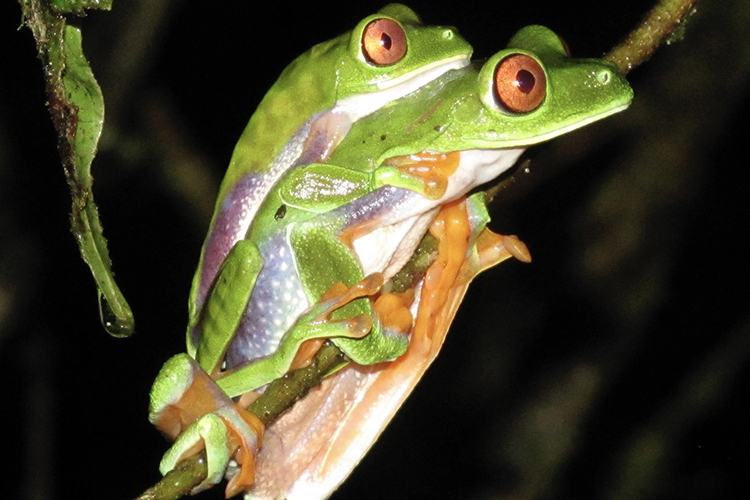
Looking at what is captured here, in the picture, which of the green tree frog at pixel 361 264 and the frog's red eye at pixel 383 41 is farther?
the frog's red eye at pixel 383 41

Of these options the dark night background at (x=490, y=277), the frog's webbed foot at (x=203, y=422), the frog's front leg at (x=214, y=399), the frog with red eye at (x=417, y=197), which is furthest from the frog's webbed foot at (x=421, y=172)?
the frog's webbed foot at (x=203, y=422)

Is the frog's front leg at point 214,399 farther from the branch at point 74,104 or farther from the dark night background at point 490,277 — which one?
the dark night background at point 490,277

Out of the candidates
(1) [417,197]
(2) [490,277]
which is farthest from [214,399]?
(2) [490,277]

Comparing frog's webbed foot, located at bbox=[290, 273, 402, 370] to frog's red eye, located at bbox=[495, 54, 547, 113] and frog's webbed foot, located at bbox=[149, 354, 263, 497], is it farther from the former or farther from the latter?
frog's red eye, located at bbox=[495, 54, 547, 113]

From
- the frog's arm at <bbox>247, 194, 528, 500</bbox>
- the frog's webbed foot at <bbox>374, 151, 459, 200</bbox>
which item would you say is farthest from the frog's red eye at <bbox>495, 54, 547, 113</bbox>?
the frog's arm at <bbox>247, 194, 528, 500</bbox>

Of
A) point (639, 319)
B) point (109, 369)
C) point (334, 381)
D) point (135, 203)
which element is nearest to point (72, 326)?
point (109, 369)

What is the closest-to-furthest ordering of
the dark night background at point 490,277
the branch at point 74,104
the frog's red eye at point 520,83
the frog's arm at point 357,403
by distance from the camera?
the branch at point 74,104, the frog's red eye at point 520,83, the frog's arm at point 357,403, the dark night background at point 490,277
